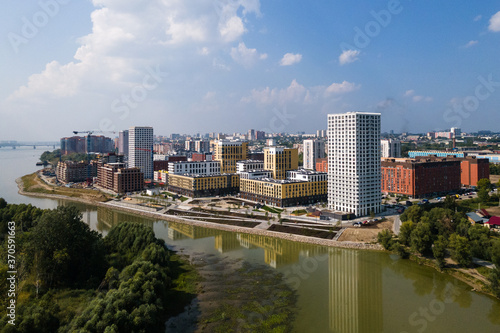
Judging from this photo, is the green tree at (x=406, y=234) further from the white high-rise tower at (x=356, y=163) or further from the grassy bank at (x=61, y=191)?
the grassy bank at (x=61, y=191)

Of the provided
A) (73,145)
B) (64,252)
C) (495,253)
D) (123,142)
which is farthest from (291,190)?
(73,145)

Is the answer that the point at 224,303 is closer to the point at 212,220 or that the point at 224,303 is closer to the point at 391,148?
the point at 212,220

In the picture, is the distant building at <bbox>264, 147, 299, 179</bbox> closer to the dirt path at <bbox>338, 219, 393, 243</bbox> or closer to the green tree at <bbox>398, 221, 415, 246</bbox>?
the dirt path at <bbox>338, 219, 393, 243</bbox>

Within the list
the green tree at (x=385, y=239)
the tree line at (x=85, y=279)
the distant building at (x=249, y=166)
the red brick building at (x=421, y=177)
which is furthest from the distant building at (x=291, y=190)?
the tree line at (x=85, y=279)

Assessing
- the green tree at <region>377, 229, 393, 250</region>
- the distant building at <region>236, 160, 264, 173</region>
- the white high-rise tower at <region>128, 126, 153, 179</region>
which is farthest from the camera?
the white high-rise tower at <region>128, 126, 153, 179</region>

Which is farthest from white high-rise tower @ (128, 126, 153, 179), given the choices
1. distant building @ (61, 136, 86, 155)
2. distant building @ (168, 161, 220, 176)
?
distant building @ (61, 136, 86, 155)

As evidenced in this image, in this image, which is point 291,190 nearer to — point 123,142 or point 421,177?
point 421,177
